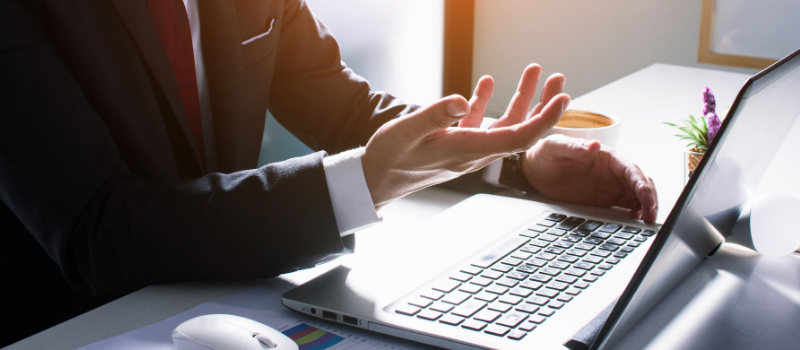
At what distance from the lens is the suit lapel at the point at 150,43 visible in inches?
31.5

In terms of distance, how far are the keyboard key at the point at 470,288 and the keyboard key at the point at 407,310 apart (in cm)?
6

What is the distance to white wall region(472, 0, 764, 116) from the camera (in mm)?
2725

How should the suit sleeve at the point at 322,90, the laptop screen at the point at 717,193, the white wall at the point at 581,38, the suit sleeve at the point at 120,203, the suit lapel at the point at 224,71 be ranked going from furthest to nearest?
the white wall at the point at 581,38, the suit sleeve at the point at 322,90, the suit lapel at the point at 224,71, the suit sleeve at the point at 120,203, the laptop screen at the point at 717,193

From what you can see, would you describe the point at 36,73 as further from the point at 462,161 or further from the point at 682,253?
the point at 682,253

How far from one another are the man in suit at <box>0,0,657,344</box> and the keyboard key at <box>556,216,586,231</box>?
10cm

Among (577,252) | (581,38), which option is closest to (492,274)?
(577,252)

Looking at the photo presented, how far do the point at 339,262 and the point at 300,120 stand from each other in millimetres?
558

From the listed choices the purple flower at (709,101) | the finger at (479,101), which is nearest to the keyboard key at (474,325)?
the finger at (479,101)

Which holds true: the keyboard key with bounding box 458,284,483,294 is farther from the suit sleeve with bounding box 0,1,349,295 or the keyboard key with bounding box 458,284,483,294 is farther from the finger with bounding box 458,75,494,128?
the finger with bounding box 458,75,494,128

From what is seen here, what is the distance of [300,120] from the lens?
1.24m

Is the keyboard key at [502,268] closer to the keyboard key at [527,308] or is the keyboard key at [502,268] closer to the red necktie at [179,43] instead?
the keyboard key at [527,308]

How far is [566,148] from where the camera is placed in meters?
0.90

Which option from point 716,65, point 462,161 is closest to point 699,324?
point 462,161

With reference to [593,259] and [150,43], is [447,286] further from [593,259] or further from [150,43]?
[150,43]
